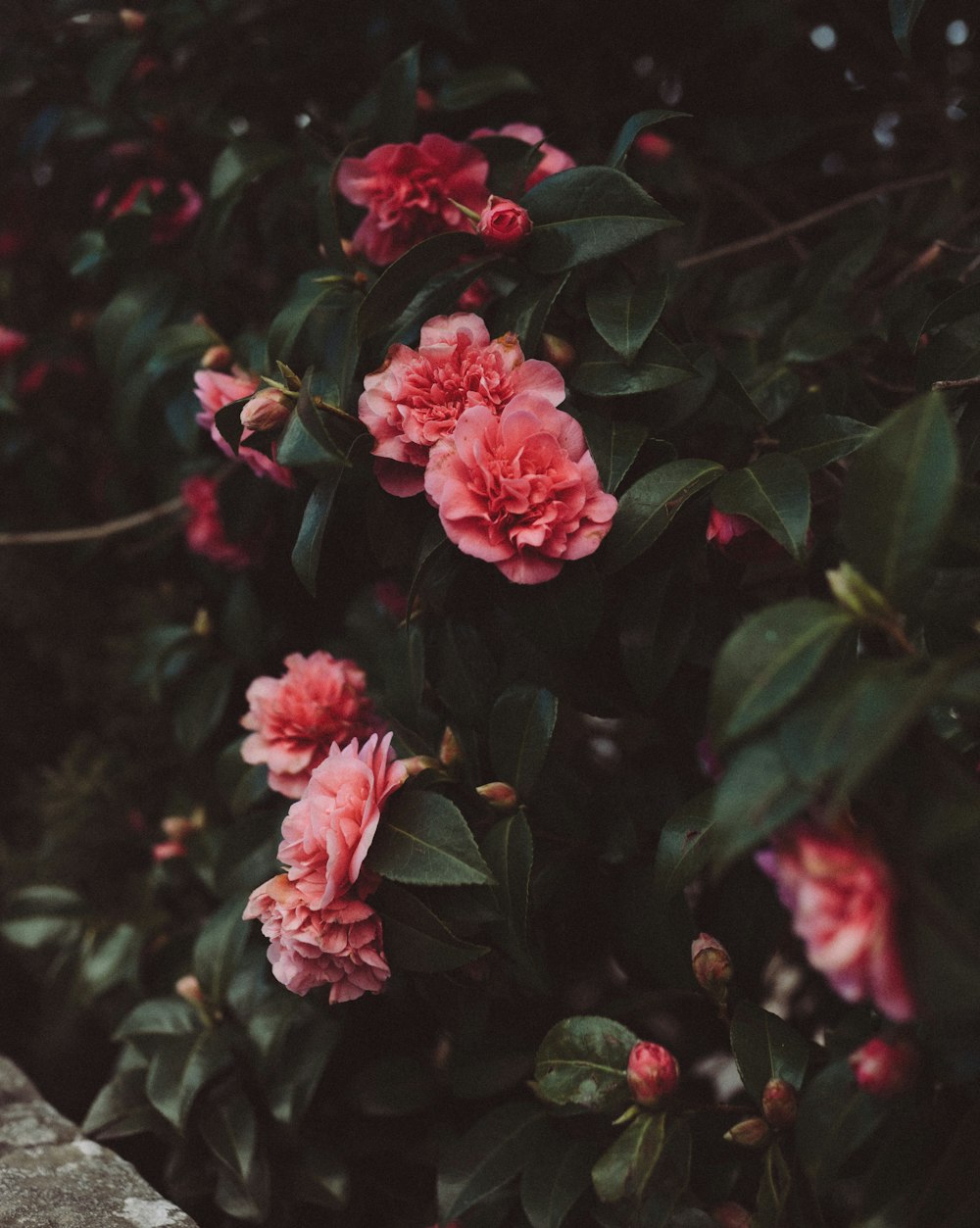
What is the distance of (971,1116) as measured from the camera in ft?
1.90

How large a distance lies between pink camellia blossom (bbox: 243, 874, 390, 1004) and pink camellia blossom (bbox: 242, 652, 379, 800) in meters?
0.15

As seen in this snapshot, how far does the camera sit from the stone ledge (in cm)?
75

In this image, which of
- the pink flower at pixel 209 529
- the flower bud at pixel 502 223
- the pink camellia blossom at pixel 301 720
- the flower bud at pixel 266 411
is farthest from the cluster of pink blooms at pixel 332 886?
the pink flower at pixel 209 529

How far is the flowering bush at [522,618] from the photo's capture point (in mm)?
551

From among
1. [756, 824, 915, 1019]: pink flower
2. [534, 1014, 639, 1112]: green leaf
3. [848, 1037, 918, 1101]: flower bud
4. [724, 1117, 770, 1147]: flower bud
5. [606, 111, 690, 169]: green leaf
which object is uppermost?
[606, 111, 690, 169]: green leaf

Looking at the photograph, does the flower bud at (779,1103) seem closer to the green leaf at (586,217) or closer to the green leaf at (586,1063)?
the green leaf at (586,1063)

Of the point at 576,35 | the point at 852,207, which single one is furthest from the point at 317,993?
the point at 576,35

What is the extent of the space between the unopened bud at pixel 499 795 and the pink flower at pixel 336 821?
0.26 ft

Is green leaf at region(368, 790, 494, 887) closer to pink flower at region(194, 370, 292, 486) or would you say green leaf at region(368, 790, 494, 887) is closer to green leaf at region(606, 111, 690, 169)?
pink flower at region(194, 370, 292, 486)

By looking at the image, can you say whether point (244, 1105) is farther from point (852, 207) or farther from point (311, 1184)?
point (852, 207)

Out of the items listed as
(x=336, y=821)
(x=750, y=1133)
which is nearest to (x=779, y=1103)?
(x=750, y=1133)

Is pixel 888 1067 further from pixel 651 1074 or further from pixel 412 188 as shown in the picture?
pixel 412 188

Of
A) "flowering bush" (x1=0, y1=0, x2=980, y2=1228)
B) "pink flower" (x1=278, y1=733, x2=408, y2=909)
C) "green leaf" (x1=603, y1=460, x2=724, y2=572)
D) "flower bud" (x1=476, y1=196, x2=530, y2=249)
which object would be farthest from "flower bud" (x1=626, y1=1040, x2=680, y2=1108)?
"flower bud" (x1=476, y1=196, x2=530, y2=249)

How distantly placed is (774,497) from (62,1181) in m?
0.78
